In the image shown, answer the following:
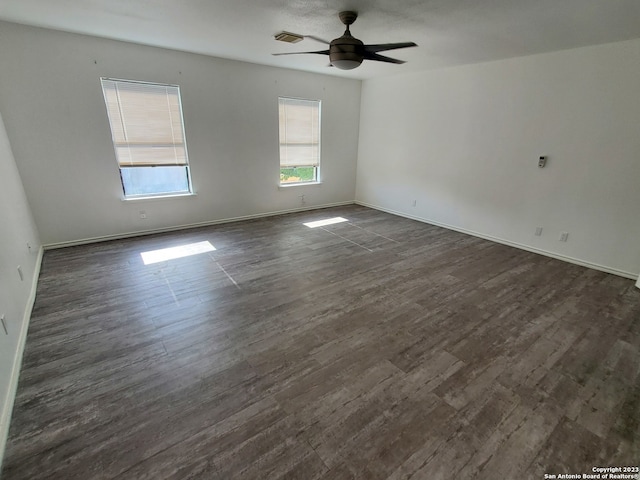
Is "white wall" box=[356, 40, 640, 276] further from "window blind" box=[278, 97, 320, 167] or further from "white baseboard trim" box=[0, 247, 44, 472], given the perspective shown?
"white baseboard trim" box=[0, 247, 44, 472]

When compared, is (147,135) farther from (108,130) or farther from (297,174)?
(297,174)

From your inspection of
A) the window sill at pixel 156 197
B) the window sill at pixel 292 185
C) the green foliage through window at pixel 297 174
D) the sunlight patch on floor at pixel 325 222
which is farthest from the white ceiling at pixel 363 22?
the sunlight patch on floor at pixel 325 222

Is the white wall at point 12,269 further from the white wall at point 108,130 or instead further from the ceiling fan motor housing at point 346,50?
the ceiling fan motor housing at point 346,50

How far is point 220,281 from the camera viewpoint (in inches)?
132

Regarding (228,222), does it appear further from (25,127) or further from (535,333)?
(535,333)

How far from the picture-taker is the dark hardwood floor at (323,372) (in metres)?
1.55

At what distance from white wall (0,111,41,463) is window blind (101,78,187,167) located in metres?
1.16

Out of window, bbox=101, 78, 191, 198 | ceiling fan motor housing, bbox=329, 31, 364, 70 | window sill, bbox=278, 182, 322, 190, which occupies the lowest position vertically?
window sill, bbox=278, 182, 322, 190

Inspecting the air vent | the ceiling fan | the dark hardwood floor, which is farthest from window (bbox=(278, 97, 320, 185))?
the ceiling fan

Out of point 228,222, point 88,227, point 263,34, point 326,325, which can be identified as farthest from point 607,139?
point 88,227

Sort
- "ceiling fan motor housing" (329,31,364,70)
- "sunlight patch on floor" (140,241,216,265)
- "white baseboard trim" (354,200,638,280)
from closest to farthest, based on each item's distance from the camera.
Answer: "ceiling fan motor housing" (329,31,364,70)
"white baseboard trim" (354,200,638,280)
"sunlight patch on floor" (140,241,216,265)

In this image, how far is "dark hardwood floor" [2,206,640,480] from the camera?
5.09 feet

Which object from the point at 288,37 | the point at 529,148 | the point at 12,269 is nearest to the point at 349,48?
the point at 288,37

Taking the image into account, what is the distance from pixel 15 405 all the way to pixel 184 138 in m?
3.88
